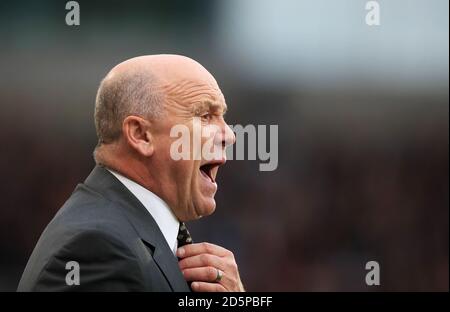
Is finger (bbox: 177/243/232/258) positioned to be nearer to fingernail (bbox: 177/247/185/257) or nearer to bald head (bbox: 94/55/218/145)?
fingernail (bbox: 177/247/185/257)

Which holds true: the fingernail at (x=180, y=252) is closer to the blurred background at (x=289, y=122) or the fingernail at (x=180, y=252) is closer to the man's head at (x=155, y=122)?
the man's head at (x=155, y=122)

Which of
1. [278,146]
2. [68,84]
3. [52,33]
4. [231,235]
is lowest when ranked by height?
[231,235]

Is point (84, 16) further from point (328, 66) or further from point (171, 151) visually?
point (171, 151)

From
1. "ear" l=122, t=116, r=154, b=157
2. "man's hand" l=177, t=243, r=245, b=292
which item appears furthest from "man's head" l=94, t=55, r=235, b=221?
"man's hand" l=177, t=243, r=245, b=292

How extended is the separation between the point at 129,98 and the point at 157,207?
0.90 feet

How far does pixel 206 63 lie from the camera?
535 centimetres

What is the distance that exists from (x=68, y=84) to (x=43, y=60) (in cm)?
23

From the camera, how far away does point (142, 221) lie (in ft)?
6.10

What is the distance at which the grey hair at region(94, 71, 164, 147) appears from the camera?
6.30 ft

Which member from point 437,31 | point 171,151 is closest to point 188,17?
point 437,31

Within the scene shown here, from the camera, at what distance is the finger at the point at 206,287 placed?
1.88 metres

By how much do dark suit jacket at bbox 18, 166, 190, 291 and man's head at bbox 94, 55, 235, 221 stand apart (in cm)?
9

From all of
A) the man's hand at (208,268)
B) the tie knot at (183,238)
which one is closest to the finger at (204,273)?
the man's hand at (208,268)
